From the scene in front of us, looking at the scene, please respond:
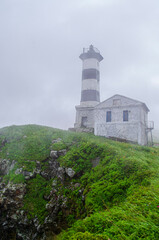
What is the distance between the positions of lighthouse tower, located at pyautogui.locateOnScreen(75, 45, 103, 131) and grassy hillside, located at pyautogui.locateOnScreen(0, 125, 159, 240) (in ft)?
41.0

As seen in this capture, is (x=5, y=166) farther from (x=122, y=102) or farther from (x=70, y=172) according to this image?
(x=122, y=102)

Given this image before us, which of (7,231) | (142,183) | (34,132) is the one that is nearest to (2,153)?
(34,132)

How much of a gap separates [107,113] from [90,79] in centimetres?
835

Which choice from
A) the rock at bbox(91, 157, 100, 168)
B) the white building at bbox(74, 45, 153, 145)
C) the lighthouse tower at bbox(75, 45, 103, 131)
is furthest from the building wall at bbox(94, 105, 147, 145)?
the rock at bbox(91, 157, 100, 168)

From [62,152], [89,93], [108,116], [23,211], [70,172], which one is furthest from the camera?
[89,93]

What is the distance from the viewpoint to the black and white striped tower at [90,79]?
28922 millimetres

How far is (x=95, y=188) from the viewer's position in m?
7.90

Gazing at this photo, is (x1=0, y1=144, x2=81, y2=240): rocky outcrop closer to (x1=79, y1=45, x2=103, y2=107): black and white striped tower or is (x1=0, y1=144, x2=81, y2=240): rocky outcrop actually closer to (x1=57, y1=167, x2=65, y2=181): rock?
(x1=57, y1=167, x2=65, y2=181): rock

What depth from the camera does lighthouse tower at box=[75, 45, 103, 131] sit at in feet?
93.4

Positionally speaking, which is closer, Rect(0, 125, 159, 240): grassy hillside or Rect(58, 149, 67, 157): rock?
Rect(0, 125, 159, 240): grassy hillside

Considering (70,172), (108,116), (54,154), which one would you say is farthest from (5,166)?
(108,116)

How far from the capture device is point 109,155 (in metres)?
10.9

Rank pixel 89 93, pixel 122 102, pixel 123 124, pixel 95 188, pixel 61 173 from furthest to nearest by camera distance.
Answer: pixel 89 93, pixel 122 102, pixel 123 124, pixel 61 173, pixel 95 188

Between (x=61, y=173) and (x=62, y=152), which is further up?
(x=62, y=152)
